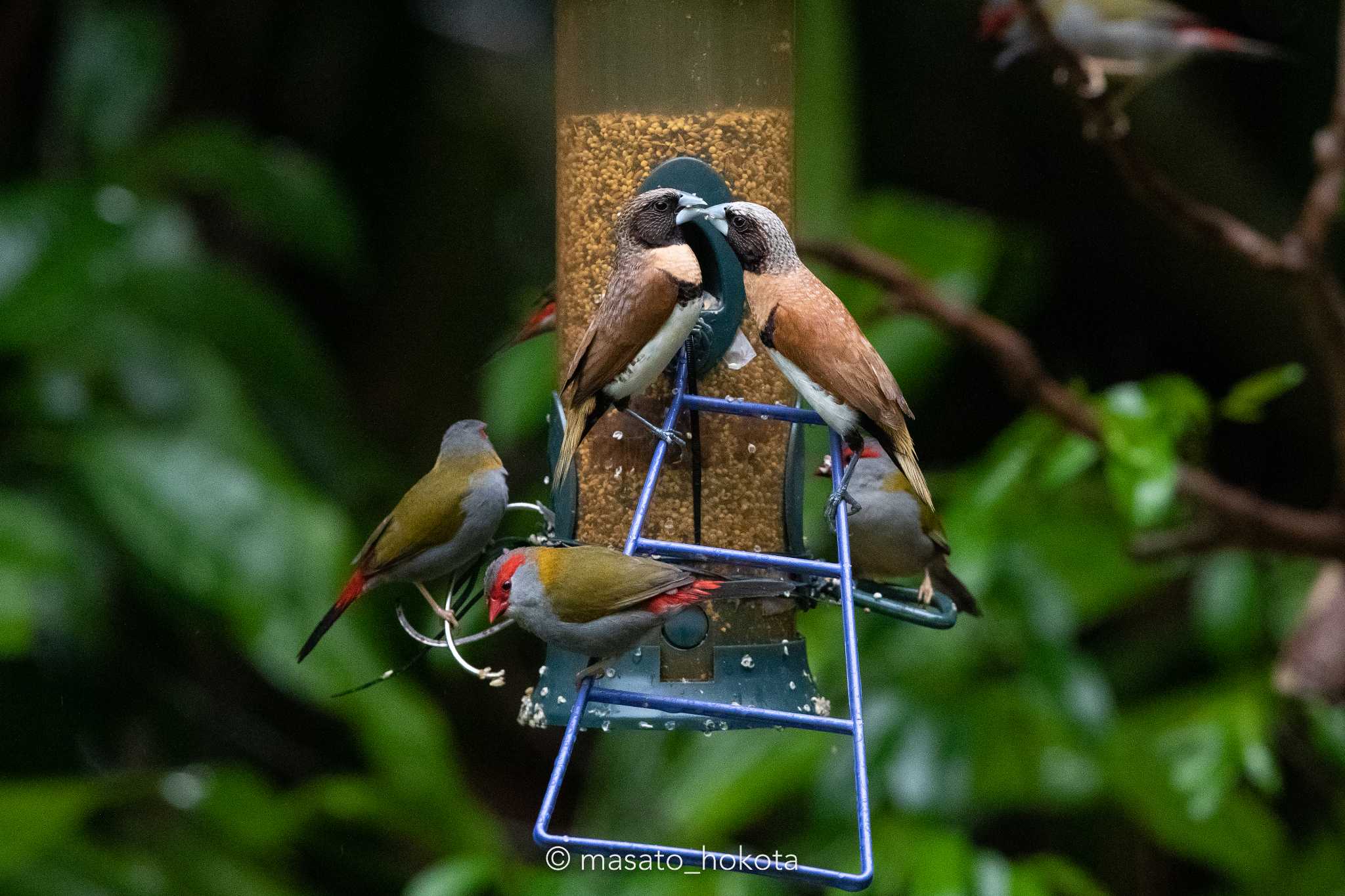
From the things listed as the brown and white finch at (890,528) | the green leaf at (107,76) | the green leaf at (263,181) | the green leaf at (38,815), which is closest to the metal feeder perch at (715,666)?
the brown and white finch at (890,528)

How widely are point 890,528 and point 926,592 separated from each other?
0.19 m

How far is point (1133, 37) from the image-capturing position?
225 inches

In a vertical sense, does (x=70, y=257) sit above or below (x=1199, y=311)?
above

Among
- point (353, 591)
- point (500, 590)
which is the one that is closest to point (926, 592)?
point (500, 590)

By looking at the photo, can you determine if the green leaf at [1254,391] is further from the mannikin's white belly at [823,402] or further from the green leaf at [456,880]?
the green leaf at [456,880]

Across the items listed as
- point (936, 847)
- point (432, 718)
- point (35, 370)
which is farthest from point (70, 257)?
point (936, 847)

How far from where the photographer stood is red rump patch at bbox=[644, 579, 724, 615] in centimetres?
313

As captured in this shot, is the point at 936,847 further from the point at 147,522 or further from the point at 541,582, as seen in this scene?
the point at 147,522

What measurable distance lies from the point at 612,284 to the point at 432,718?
246 centimetres

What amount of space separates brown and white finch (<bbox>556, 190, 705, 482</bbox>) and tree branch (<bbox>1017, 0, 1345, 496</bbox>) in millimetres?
1114

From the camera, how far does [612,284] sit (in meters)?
3.36

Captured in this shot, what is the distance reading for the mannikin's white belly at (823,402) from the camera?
10.2 ft

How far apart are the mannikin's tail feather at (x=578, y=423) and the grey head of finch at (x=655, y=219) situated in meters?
0.35

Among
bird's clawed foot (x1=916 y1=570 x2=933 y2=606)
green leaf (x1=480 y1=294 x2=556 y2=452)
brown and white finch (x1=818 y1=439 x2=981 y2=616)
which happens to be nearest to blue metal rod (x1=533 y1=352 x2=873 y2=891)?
brown and white finch (x1=818 y1=439 x2=981 y2=616)
